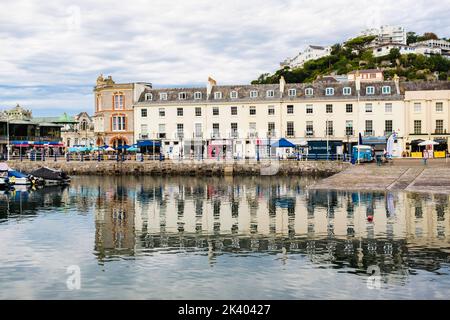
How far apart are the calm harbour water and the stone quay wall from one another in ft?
78.8

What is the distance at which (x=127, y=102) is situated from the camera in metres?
90.9

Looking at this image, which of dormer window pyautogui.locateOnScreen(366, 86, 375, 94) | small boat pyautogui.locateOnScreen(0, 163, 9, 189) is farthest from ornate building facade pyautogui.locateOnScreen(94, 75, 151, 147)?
dormer window pyautogui.locateOnScreen(366, 86, 375, 94)

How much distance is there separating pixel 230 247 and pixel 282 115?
60644 millimetres

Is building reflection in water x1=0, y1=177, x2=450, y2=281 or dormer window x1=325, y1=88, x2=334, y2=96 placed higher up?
dormer window x1=325, y1=88, x2=334, y2=96

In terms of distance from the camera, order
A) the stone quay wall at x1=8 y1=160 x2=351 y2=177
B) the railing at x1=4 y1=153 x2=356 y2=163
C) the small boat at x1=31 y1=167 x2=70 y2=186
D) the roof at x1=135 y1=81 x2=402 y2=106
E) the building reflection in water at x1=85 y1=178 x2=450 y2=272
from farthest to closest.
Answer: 1. the roof at x1=135 y1=81 x2=402 y2=106
2. the railing at x1=4 y1=153 x2=356 y2=163
3. the stone quay wall at x1=8 y1=160 x2=351 y2=177
4. the small boat at x1=31 y1=167 x2=70 y2=186
5. the building reflection in water at x1=85 y1=178 x2=450 y2=272

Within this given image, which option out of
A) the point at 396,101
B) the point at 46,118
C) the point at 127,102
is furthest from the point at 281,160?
the point at 46,118

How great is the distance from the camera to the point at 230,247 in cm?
2598

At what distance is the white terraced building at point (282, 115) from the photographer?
81.4 metres

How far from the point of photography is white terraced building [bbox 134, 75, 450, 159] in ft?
267

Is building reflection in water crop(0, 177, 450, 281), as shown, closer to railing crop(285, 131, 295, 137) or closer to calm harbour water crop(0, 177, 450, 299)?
calm harbour water crop(0, 177, 450, 299)

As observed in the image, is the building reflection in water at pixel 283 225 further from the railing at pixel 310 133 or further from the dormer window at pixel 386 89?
the dormer window at pixel 386 89

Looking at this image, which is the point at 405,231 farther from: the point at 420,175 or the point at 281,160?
the point at 281,160

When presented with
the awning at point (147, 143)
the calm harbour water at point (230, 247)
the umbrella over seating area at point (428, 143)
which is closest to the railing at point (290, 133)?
the umbrella over seating area at point (428, 143)

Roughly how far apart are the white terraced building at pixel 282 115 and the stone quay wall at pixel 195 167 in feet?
26.7
